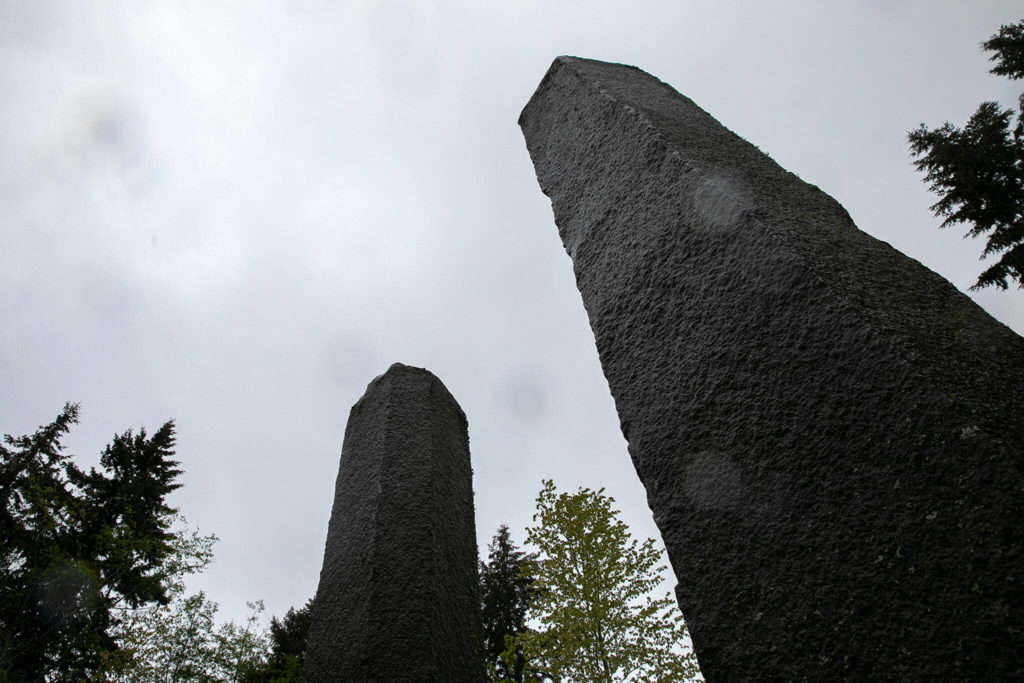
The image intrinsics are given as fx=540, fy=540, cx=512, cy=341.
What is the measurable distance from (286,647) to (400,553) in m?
22.3

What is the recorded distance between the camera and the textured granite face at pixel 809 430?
108cm

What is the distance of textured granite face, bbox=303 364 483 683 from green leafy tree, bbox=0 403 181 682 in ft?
31.2

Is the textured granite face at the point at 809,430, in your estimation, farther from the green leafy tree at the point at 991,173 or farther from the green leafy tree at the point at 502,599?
the green leafy tree at the point at 502,599

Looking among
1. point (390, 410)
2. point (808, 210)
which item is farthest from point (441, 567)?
point (808, 210)

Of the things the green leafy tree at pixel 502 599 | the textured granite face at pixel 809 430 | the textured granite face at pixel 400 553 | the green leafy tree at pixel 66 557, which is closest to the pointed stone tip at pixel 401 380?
the textured granite face at pixel 400 553

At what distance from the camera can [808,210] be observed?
1.96 meters

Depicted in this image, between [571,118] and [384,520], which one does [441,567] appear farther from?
[571,118]

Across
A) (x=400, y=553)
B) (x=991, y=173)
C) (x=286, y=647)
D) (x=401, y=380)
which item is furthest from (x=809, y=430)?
(x=286, y=647)

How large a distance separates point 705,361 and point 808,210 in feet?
2.53

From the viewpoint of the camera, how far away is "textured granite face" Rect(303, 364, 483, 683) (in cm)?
344

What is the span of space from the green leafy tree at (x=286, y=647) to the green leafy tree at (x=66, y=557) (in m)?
3.96

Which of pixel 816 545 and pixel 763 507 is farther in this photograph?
pixel 763 507

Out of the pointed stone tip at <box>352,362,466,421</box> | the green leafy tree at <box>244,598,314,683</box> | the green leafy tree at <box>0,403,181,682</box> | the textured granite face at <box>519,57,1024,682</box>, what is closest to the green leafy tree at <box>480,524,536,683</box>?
the green leafy tree at <box>244,598,314,683</box>

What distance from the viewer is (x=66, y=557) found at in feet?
39.1
